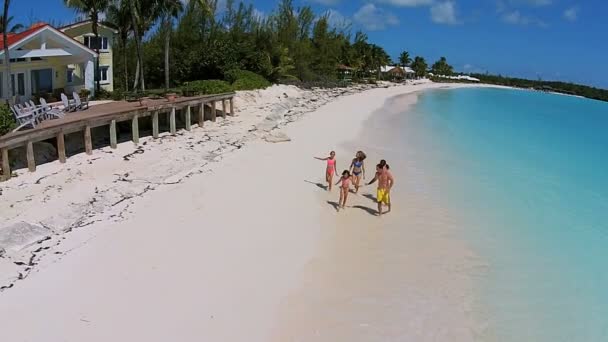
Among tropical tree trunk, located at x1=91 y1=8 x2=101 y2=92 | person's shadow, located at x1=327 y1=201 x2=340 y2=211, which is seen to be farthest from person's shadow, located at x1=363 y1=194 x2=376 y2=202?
tropical tree trunk, located at x1=91 y1=8 x2=101 y2=92

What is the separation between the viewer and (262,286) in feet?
26.1

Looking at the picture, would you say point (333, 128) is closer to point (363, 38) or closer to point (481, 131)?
point (481, 131)

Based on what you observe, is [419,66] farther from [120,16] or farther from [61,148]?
[61,148]

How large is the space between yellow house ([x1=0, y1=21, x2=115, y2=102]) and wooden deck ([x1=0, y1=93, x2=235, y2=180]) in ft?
10.2

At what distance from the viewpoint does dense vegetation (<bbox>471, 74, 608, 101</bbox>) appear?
10646cm

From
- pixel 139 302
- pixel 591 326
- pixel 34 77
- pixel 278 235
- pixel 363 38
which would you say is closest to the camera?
pixel 139 302

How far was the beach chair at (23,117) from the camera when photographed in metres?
13.9

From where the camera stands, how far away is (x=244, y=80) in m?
31.8

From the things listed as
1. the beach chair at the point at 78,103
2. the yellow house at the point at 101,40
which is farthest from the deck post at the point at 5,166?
the yellow house at the point at 101,40

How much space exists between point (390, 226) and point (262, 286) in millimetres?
4091

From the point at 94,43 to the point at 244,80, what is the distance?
9.07m

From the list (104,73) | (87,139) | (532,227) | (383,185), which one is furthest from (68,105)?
(532,227)

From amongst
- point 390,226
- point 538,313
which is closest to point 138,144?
point 390,226

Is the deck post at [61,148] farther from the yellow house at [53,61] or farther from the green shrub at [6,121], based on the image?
the yellow house at [53,61]
